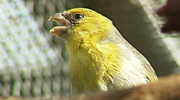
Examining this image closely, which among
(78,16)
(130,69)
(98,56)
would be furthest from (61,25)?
(130,69)

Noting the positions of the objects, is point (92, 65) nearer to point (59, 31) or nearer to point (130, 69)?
point (130, 69)

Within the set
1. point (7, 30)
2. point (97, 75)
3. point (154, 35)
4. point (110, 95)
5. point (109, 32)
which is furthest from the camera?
point (7, 30)

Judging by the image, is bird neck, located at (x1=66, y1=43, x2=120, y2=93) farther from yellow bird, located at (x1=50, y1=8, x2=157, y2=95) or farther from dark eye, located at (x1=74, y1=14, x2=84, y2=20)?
dark eye, located at (x1=74, y1=14, x2=84, y2=20)

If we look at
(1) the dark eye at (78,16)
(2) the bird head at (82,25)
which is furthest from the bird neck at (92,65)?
(1) the dark eye at (78,16)

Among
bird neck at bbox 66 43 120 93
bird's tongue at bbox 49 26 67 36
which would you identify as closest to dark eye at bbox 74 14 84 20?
bird's tongue at bbox 49 26 67 36

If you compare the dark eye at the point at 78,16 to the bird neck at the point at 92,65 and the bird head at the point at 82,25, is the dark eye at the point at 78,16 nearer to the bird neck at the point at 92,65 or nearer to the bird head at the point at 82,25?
the bird head at the point at 82,25

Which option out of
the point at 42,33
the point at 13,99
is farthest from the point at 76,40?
the point at 13,99

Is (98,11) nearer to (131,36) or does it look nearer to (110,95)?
(131,36)
